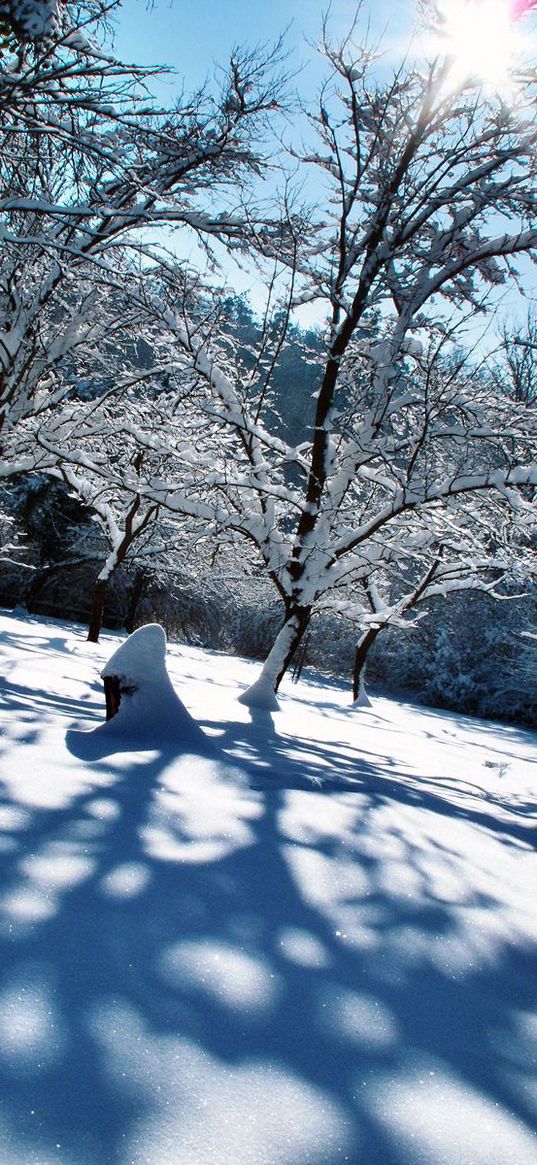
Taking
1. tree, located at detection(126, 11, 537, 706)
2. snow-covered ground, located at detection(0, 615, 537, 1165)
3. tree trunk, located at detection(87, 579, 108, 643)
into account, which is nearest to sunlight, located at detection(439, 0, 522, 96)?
tree, located at detection(126, 11, 537, 706)

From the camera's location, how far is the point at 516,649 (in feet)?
60.2

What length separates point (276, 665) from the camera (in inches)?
263

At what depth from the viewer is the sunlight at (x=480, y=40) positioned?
542 centimetres

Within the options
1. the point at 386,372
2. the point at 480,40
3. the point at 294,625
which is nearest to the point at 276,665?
the point at 294,625

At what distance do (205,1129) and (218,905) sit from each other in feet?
2.27

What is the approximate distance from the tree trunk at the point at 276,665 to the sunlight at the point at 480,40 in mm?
5275

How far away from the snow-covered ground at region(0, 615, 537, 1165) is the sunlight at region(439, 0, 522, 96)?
6.31 meters

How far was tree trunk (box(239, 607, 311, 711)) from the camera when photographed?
20.8 feet

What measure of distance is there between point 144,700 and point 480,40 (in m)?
6.44

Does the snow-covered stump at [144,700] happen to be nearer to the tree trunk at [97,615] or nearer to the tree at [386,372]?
the tree at [386,372]

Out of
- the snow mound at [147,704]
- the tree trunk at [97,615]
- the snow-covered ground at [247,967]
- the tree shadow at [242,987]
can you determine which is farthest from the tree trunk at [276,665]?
the tree trunk at [97,615]

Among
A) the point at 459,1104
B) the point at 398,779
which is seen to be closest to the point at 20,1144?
the point at 459,1104

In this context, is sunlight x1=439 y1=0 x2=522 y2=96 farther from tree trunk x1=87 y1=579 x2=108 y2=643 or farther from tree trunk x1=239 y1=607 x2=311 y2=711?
tree trunk x1=87 y1=579 x2=108 y2=643

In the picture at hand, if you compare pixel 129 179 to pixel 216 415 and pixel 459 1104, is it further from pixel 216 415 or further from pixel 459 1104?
pixel 459 1104
